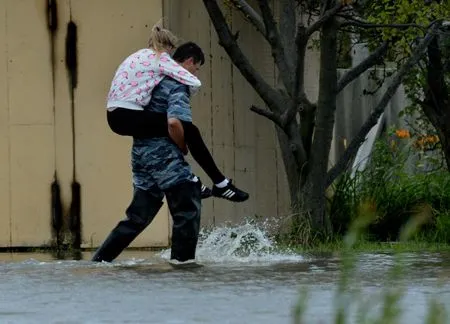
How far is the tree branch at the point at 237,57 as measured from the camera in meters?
11.6

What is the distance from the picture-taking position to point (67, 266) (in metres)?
9.16

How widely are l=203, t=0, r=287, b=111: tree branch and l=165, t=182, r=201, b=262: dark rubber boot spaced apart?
9.07ft

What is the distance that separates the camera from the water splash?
9.88 metres

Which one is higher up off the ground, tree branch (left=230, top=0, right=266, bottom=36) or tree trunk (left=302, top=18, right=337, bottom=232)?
tree branch (left=230, top=0, right=266, bottom=36)

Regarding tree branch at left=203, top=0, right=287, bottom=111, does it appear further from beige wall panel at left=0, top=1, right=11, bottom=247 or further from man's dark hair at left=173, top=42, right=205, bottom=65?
man's dark hair at left=173, top=42, right=205, bottom=65

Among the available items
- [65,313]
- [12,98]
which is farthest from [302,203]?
[65,313]

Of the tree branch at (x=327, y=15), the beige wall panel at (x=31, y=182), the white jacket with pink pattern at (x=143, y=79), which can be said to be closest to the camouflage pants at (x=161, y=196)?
the white jacket with pink pattern at (x=143, y=79)

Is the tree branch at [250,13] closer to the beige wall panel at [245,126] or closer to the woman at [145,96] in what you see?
the beige wall panel at [245,126]

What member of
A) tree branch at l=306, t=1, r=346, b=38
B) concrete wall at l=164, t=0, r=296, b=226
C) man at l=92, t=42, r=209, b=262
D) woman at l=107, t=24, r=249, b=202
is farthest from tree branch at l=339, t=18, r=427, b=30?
woman at l=107, t=24, r=249, b=202

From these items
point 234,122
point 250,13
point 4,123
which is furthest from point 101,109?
point 234,122

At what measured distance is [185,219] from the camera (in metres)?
9.07

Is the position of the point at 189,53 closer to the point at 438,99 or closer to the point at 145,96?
the point at 145,96

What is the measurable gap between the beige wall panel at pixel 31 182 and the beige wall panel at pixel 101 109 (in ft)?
1.03

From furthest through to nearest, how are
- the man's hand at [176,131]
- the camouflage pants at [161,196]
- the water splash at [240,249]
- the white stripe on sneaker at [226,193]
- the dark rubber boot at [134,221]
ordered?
the water splash at [240,249], the dark rubber boot at [134,221], the white stripe on sneaker at [226,193], the camouflage pants at [161,196], the man's hand at [176,131]
